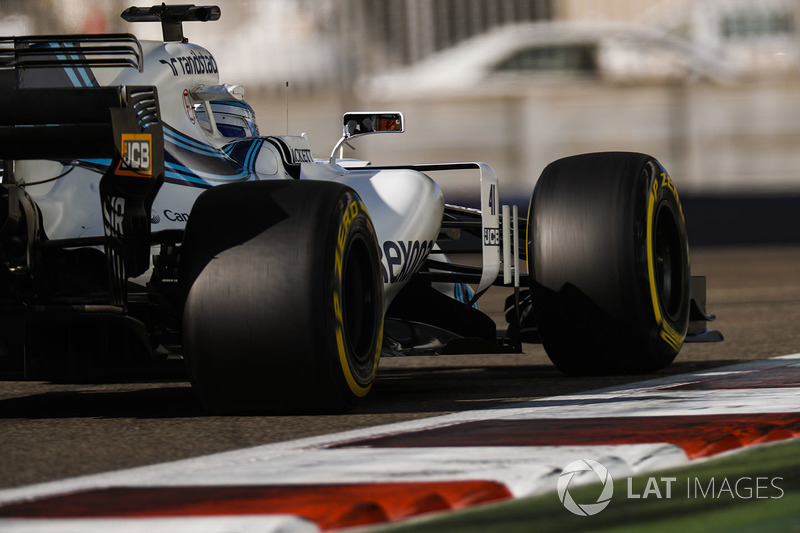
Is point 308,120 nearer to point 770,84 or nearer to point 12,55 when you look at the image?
point 770,84

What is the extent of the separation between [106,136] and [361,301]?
113 centimetres

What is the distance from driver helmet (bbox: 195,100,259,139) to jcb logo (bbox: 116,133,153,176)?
1.18m

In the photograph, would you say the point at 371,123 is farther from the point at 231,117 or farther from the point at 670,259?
the point at 670,259

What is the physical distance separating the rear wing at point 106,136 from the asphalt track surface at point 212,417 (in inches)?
27.6

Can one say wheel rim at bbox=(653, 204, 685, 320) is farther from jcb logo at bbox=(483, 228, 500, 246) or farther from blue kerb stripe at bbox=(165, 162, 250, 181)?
blue kerb stripe at bbox=(165, 162, 250, 181)

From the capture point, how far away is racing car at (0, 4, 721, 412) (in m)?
4.85

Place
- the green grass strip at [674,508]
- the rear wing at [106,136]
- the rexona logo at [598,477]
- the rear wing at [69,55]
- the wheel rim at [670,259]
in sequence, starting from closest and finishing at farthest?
the green grass strip at [674,508], the rexona logo at [598,477], the rear wing at [106,136], the rear wing at [69,55], the wheel rim at [670,259]

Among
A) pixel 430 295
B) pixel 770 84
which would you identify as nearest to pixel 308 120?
pixel 770 84

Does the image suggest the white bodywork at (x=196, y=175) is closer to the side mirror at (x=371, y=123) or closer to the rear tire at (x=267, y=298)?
the side mirror at (x=371, y=123)

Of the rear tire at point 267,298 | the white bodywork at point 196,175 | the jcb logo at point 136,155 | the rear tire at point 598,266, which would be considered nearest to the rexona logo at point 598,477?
the rear tire at point 267,298

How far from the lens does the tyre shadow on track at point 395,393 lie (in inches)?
217

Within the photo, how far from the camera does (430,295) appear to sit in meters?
6.89

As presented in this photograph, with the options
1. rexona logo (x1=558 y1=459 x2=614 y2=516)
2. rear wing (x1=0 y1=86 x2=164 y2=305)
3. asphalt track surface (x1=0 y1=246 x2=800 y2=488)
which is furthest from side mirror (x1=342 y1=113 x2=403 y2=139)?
rexona logo (x1=558 y1=459 x2=614 y2=516)

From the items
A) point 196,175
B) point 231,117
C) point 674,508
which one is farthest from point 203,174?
point 674,508
